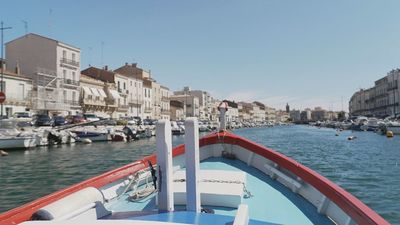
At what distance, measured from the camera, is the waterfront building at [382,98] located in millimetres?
94188

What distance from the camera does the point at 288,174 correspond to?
19.1 feet

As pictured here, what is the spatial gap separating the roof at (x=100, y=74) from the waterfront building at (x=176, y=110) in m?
30.8

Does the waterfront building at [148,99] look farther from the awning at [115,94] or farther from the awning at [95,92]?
the awning at [95,92]

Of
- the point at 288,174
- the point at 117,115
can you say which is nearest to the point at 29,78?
the point at 117,115

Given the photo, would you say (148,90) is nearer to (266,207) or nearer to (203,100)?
(203,100)

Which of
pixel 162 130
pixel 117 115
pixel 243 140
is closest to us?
pixel 162 130

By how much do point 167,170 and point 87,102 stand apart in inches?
2310

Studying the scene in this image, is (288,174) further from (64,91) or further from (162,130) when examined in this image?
(64,91)

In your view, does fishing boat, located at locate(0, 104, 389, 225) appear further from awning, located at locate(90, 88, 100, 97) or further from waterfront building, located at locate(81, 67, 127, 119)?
waterfront building, located at locate(81, 67, 127, 119)

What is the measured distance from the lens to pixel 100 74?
71438 millimetres

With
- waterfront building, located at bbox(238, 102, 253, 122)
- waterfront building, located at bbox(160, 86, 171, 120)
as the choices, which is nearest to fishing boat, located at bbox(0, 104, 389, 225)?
waterfront building, located at bbox(160, 86, 171, 120)

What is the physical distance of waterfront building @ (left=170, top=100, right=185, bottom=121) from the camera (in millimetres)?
101988

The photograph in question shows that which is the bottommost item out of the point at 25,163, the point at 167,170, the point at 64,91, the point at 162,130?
the point at 25,163

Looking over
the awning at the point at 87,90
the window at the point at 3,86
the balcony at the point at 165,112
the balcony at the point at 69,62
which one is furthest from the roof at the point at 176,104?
the window at the point at 3,86
